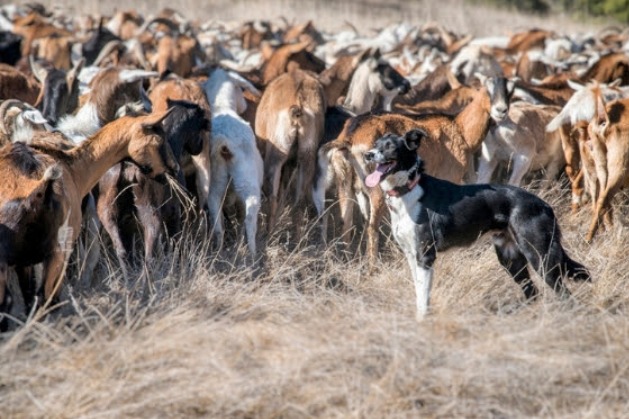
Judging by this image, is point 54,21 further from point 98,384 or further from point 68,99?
point 98,384

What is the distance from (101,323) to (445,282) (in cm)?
273

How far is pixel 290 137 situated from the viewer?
1001 centimetres

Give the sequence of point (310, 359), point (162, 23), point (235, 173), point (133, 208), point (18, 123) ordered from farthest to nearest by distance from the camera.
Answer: point (162, 23), point (235, 173), point (18, 123), point (133, 208), point (310, 359)

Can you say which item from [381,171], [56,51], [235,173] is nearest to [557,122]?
[235,173]

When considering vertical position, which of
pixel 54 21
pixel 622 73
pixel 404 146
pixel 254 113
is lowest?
pixel 54 21

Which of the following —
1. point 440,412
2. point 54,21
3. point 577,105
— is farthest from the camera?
point 54,21

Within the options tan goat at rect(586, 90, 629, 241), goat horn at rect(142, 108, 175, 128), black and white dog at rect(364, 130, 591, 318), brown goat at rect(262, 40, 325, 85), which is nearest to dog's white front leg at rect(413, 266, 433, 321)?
black and white dog at rect(364, 130, 591, 318)

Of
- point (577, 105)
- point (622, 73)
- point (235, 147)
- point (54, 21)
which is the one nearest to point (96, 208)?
point (235, 147)

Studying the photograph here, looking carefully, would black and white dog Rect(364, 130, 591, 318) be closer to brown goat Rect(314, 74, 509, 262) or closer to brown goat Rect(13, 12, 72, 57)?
brown goat Rect(314, 74, 509, 262)

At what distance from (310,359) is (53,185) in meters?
2.08

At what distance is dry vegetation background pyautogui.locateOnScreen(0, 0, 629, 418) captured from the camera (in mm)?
5750

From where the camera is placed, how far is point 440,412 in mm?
5742

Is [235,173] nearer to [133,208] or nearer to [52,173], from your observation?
[133,208]

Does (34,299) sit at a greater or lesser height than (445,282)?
greater
